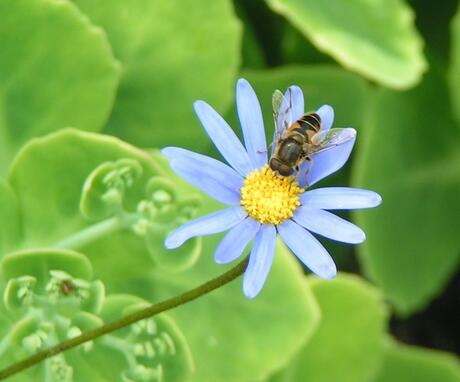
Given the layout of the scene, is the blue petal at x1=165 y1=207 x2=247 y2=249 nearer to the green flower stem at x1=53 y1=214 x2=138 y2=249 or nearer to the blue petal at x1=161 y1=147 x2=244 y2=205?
the blue petal at x1=161 y1=147 x2=244 y2=205

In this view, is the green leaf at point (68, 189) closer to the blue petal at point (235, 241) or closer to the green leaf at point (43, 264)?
the green leaf at point (43, 264)

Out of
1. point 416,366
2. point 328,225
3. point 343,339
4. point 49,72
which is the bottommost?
point 416,366

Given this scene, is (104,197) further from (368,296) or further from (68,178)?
(368,296)

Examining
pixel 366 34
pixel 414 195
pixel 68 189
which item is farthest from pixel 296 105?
pixel 414 195

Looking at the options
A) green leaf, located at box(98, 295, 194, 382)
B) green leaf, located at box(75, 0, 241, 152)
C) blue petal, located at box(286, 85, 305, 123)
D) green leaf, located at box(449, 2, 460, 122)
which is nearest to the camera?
blue petal, located at box(286, 85, 305, 123)

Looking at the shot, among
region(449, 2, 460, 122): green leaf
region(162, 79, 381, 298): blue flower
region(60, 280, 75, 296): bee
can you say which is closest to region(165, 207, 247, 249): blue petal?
region(162, 79, 381, 298): blue flower

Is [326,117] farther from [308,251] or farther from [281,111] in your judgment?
[308,251]
